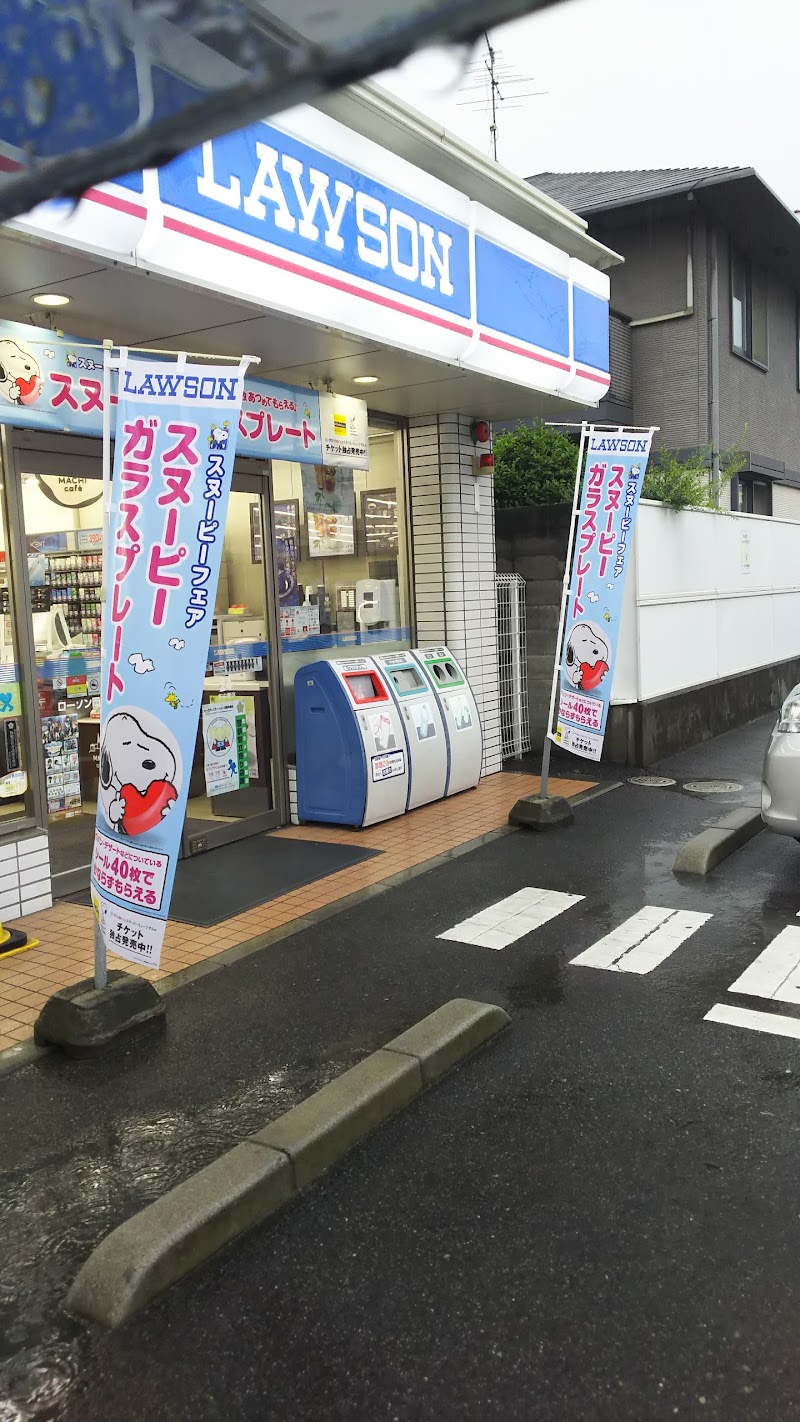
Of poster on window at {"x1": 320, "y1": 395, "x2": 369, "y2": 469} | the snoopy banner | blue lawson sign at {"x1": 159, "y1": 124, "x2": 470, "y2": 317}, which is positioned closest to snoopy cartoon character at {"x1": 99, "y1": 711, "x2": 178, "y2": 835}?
blue lawson sign at {"x1": 159, "y1": 124, "x2": 470, "y2": 317}

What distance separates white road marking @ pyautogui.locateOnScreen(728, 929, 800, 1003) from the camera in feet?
16.5

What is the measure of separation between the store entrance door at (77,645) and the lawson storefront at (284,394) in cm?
2

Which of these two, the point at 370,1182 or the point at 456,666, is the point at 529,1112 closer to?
the point at 370,1182

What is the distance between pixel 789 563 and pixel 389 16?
17.1 m

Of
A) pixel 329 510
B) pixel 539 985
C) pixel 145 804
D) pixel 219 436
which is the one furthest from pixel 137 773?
pixel 329 510

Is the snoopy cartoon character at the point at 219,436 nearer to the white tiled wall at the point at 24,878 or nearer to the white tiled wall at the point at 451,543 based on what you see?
the white tiled wall at the point at 24,878

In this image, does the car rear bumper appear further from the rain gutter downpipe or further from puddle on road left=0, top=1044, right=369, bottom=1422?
the rain gutter downpipe

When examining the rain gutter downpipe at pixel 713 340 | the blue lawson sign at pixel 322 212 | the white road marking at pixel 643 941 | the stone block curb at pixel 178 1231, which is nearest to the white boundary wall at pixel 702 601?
the rain gutter downpipe at pixel 713 340

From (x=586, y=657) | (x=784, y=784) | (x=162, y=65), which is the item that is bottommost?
(x=784, y=784)

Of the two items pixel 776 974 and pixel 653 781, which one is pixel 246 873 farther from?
pixel 653 781

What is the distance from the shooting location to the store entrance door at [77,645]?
6.60 meters

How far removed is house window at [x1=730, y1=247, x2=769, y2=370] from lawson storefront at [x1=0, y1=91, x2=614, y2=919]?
951 centimetres

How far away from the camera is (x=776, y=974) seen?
526 centimetres

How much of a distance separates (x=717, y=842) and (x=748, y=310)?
1524 cm
